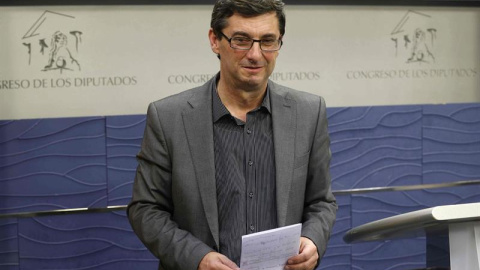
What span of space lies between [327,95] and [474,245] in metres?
3.49

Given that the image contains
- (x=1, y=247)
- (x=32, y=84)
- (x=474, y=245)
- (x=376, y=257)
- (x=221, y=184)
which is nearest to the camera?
(x=474, y=245)

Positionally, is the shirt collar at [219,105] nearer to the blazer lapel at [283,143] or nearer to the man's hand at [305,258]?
the blazer lapel at [283,143]

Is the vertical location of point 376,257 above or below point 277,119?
below

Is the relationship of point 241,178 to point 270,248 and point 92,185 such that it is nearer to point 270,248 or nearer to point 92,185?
point 270,248

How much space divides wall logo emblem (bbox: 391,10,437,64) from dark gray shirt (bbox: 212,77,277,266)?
3.13 metres

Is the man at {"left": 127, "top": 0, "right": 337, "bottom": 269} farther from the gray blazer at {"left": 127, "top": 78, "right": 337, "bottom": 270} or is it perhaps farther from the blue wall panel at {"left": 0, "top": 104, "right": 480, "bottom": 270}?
the blue wall panel at {"left": 0, "top": 104, "right": 480, "bottom": 270}

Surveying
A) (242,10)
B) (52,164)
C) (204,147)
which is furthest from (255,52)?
(52,164)

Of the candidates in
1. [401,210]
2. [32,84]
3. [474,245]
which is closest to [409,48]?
[401,210]

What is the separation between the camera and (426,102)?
5270mm

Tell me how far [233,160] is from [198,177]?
5.5 inches

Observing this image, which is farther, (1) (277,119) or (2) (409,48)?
(2) (409,48)

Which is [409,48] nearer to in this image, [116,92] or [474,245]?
[116,92]

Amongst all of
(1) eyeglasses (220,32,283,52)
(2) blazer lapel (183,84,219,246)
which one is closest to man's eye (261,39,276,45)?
(1) eyeglasses (220,32,283,52)

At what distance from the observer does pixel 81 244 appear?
170 inches
